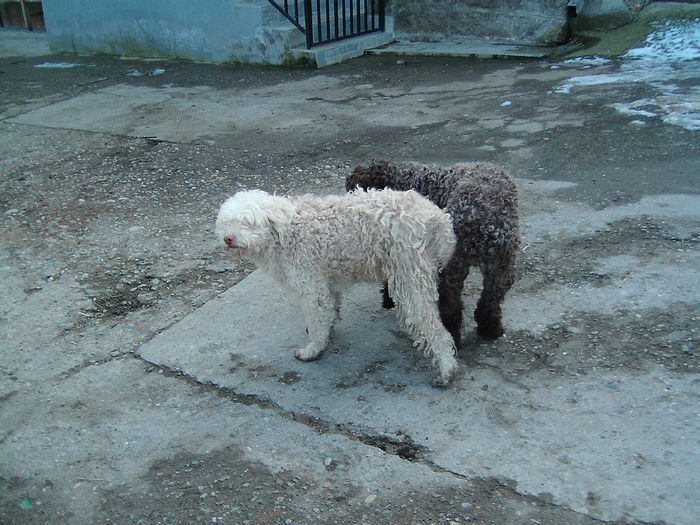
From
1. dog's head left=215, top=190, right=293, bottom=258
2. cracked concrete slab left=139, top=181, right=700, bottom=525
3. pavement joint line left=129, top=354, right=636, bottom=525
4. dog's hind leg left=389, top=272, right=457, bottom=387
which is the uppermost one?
dog's head left=215, top=190, right=293, bottom=258

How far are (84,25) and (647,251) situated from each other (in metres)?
11.6

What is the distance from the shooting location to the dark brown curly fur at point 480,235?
12.1 ft

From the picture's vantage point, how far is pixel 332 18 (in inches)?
475

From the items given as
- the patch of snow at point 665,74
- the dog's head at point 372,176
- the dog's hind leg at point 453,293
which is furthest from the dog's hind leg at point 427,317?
the patch of snow at point 665,74

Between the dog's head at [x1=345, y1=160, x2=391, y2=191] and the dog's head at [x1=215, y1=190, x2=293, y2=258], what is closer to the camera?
the dog's head at [x1=215, y1=190, x2=293, y2=258]

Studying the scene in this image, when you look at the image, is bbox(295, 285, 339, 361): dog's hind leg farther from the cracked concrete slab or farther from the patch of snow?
the patch of snow

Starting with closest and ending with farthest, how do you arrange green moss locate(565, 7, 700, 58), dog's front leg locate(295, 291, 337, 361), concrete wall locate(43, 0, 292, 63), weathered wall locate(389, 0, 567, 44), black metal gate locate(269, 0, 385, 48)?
dog's front leg locate(295, 291, 337, 361) < green moss locate(565, 7, 700, 58) < weathered wall locate(389, 0, 567, 44) < black metal gate locate(269, 0, 385, 48) < concrete wall locate(43, 0, 292, 63)

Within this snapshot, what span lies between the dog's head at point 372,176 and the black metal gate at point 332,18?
6.74 meters

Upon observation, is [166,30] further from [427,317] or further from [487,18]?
[427,317]

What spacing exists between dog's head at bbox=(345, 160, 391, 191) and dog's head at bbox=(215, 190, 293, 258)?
27.2 inches

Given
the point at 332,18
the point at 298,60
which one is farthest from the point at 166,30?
the point at 332,18

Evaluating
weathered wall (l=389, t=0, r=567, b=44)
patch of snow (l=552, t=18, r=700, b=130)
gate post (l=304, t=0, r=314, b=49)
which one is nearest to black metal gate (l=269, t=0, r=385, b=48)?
gate post (l=304, t=0, r=314, b=49)

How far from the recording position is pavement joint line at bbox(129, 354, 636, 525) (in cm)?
302

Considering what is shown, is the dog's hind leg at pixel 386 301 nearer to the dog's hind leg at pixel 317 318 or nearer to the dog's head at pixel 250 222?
the dog's hind leg at pixel 317 318
